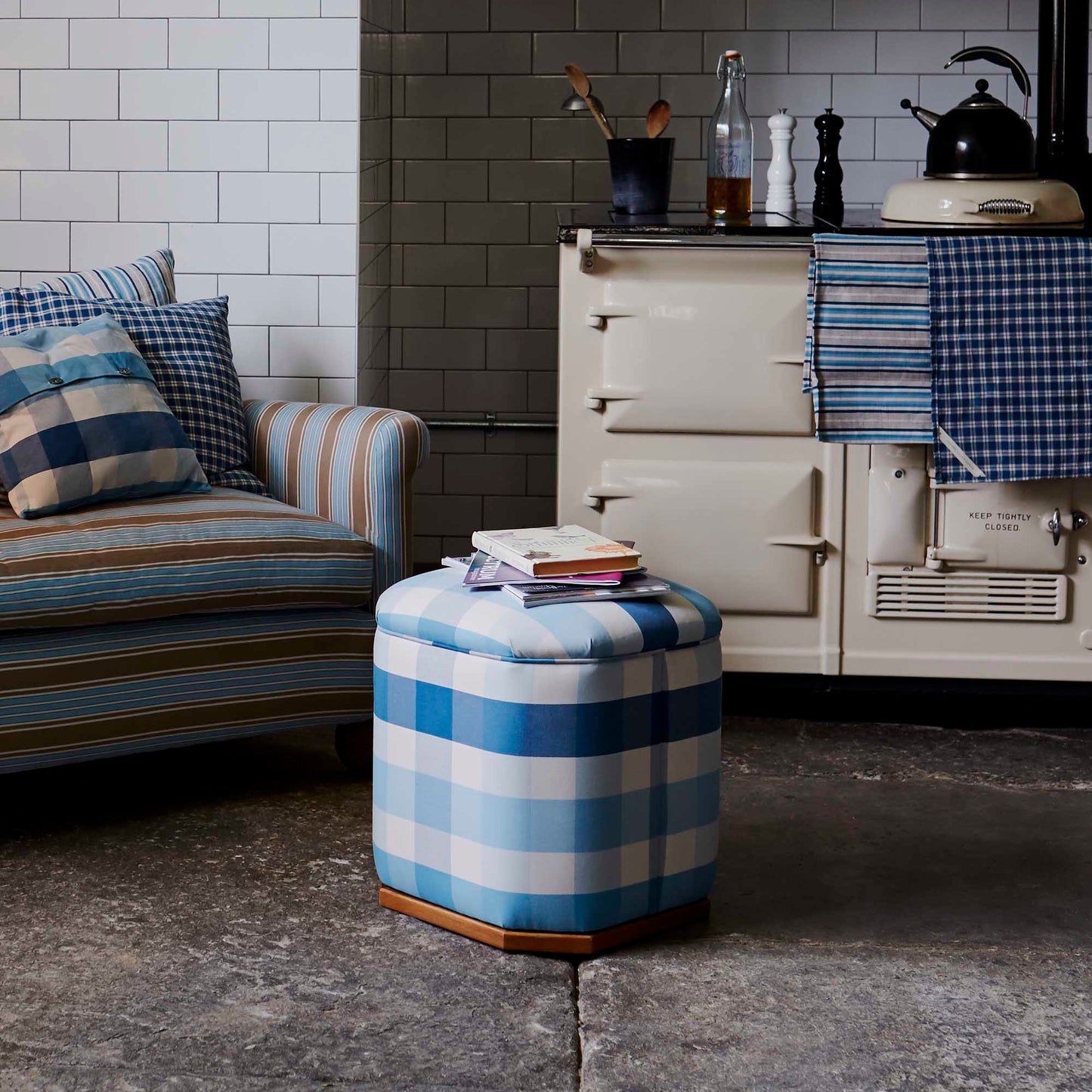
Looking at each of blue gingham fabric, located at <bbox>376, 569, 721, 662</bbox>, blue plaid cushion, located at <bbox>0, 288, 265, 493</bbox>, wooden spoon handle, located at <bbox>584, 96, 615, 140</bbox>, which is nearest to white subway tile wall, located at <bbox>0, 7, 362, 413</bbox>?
blue plaid cushion, located at <bbox>0, 288, 265, 493</bbox>

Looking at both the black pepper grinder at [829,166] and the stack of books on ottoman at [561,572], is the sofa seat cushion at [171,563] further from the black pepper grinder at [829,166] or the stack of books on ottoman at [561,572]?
the black pepper grinder at [829,166]

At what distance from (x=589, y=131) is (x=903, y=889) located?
7.76 ft

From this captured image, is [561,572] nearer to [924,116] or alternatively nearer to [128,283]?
[128,283]

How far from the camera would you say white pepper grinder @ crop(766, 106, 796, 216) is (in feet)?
10.9

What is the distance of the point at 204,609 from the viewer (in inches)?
91.4

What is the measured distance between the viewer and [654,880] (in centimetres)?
192

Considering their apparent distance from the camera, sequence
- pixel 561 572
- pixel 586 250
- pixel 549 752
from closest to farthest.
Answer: pixel 549 752 → pixel 561 572 → pixel 586 250

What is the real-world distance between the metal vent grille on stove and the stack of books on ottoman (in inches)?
41.4

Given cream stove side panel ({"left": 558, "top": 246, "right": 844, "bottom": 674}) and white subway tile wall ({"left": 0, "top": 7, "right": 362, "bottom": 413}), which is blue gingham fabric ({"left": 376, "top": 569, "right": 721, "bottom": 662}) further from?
white subway tile wall ({"left": 0, "top": 7, "right": 362, "bottom": 413})

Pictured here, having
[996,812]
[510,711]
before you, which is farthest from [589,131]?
[510,711]

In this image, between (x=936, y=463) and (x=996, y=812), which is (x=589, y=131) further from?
(x=996, y=812)

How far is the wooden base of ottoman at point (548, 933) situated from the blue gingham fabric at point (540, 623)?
38 cm

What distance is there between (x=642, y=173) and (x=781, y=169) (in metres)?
0.44

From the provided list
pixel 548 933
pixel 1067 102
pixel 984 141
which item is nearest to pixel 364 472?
pixel 548 933
